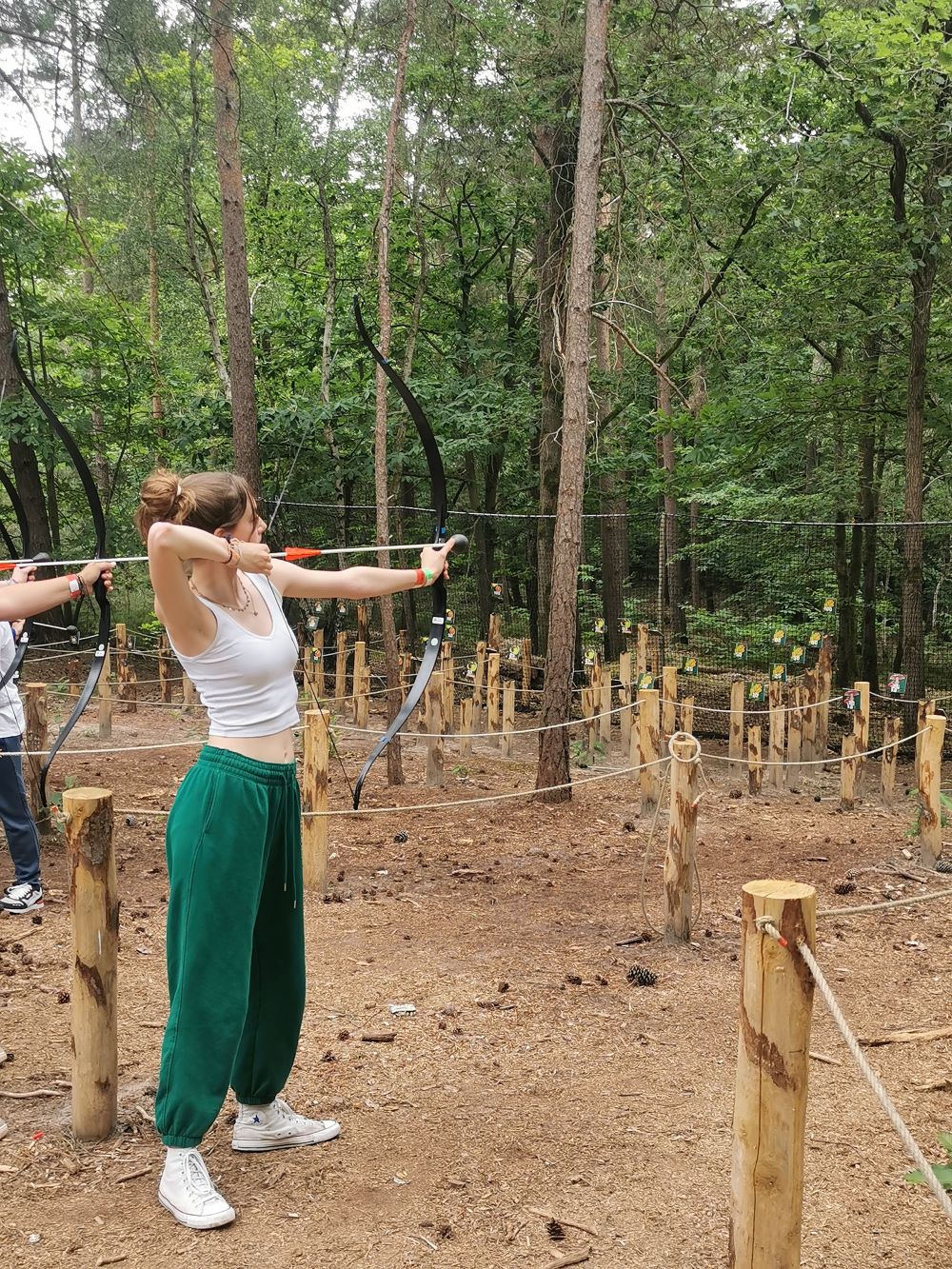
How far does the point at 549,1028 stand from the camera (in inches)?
142

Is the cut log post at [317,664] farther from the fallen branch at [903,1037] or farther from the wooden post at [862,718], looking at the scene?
the fallen branch at [903,1037]

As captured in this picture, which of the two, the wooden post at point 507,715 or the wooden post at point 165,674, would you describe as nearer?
the wooden post at point 507,715

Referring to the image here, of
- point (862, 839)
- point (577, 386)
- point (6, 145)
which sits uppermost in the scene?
point (6, 145)

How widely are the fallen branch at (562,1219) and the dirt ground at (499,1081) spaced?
0.04 ft

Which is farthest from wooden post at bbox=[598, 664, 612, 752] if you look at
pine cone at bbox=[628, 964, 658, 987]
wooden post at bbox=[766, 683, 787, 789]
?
pine cone at bbox=[628, 964, 658, 987]

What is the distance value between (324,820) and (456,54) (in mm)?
8116

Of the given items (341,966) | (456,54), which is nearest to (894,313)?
(456,54)

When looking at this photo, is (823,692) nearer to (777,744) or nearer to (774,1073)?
(777,744)

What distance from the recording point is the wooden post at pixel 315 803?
16.8 ft

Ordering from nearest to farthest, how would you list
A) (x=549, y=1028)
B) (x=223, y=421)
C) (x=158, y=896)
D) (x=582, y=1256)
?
(x=582, y=1256) → (x=549, y=1028) → (x=158, y=896) → (x=223, y=421)

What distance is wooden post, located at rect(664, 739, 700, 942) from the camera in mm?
4508

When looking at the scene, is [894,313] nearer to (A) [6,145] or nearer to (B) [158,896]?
(B) [158,896]

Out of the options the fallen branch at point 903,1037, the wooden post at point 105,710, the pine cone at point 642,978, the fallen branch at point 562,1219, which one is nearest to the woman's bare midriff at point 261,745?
the fallen branch at point 562,1219

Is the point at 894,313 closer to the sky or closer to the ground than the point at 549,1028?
closer to the sky
